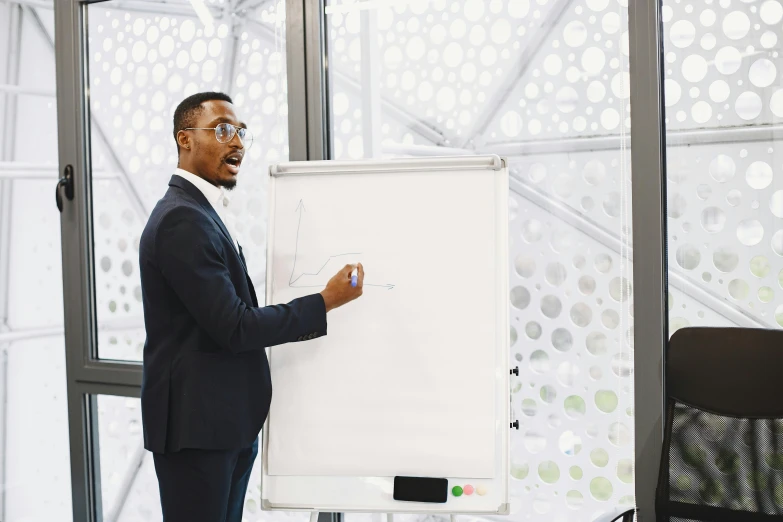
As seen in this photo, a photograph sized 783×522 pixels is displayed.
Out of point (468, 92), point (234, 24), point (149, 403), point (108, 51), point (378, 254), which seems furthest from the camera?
point (108, 51)

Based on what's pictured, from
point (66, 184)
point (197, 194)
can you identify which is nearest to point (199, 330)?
point (197, 194)

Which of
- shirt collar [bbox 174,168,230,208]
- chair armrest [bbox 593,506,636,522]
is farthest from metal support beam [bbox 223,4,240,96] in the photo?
chair armrest [bbox 593,506,636,522]

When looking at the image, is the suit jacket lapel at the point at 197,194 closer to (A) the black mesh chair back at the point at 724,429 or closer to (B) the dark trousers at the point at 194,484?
(B) the dark trousers at the point at 194,484

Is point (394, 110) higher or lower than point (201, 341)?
higher

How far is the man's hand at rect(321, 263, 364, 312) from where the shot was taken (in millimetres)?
1744

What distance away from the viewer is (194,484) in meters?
1.71

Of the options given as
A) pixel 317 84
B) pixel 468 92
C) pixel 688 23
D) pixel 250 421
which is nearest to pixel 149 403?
pixel 250 421

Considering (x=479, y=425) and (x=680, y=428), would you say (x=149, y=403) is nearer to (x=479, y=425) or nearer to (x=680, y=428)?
(x=479, y=425)

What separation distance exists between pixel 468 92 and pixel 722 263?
3.03 ft

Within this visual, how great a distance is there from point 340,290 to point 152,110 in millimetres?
1320

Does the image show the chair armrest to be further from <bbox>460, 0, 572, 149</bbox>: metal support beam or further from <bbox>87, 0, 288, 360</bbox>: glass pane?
<bbox>87, 0, 288, 360</bbox>: glass pane

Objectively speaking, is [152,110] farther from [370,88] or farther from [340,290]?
[340,290]

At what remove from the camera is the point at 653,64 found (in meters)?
1.90

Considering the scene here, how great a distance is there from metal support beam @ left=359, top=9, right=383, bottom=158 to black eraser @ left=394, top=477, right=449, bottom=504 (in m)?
1.09
